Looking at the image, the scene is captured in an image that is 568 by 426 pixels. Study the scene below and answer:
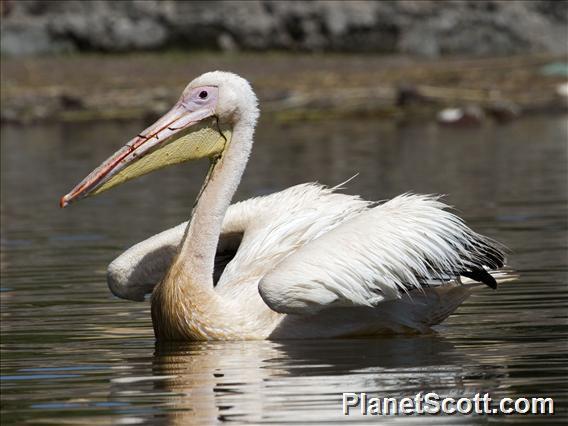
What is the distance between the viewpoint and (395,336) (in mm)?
6215

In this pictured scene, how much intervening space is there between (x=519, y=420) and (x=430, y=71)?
63.3 feet

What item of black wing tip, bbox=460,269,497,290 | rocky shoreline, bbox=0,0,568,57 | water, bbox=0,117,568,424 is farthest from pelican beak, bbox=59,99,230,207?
rocky shoreline, bbox=0,0,568,57

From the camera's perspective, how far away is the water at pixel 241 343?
4949mm

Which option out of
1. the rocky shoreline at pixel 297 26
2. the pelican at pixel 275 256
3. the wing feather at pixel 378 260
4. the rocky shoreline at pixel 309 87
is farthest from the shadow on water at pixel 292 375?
the rocky shoreline at pixel 297 26

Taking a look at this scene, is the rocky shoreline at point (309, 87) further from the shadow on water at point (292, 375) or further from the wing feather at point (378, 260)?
the shadow on water at point (292, 375)

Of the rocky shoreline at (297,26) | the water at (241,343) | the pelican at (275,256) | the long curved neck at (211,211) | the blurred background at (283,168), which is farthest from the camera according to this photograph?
the rocky shoreline at (297,26)

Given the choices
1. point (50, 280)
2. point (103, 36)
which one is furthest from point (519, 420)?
point (103, 36)

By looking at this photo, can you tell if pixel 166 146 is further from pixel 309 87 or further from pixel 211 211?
pixel 309 87

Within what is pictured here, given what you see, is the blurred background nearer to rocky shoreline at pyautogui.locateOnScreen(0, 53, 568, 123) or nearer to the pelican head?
rocky shoreline at pyautogui.locateOnScreen(0, 53, 568, 123)

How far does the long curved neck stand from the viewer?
6133 mm

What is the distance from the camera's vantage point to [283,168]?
574 inches

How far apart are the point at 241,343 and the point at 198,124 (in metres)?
1.01

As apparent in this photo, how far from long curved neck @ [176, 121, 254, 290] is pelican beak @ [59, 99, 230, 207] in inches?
3.2

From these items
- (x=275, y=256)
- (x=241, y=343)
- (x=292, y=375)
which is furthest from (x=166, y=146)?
(x=292, y=375)
